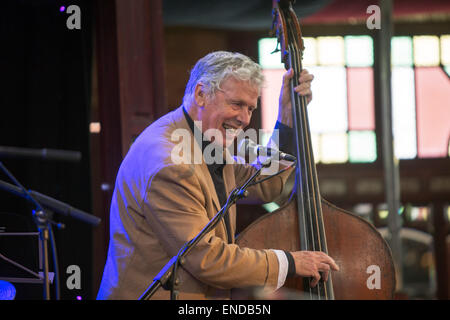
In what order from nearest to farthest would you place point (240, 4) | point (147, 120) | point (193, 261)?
point (193, 261)
point (147, 120)
point (240, 4)

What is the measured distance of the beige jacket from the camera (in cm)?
217

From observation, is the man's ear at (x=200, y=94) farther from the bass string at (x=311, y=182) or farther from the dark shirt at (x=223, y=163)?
the bass string at (x=311, y=182)

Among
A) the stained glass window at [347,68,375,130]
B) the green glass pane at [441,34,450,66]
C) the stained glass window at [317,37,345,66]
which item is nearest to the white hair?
the stained glass window at [317,37,345,66]

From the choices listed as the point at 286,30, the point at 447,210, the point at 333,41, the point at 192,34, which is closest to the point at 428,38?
the point at 333,41

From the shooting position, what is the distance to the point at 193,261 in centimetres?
215

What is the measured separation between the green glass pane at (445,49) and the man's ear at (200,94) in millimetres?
6431

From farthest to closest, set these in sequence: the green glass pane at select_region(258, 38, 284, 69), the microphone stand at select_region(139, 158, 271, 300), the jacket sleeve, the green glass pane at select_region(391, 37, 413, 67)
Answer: the green glass pane at select_region(391, 37, 413, 67) < the green glass pane at select_region(258, 38, 284, 69) < the jacket sleeve < the microphone stand at select_region(139, 158, 271, 300)

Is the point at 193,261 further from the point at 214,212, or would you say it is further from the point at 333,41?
the point at 333,41

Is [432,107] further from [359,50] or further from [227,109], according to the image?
[227,109]

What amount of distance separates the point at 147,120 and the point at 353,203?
4.49 meters

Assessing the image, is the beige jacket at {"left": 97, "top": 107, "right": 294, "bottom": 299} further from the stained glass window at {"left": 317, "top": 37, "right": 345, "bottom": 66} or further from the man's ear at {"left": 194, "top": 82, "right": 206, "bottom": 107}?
the stained glass window at {"left": 317, "top": 37, "right": 345, "bottom": 66}

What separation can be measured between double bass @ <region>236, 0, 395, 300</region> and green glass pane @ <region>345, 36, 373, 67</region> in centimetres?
583

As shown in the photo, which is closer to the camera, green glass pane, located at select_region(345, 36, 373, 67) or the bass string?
the bass string

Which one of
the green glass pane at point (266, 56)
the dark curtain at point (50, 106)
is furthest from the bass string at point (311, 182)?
the green glass pane at point (266, 56)
